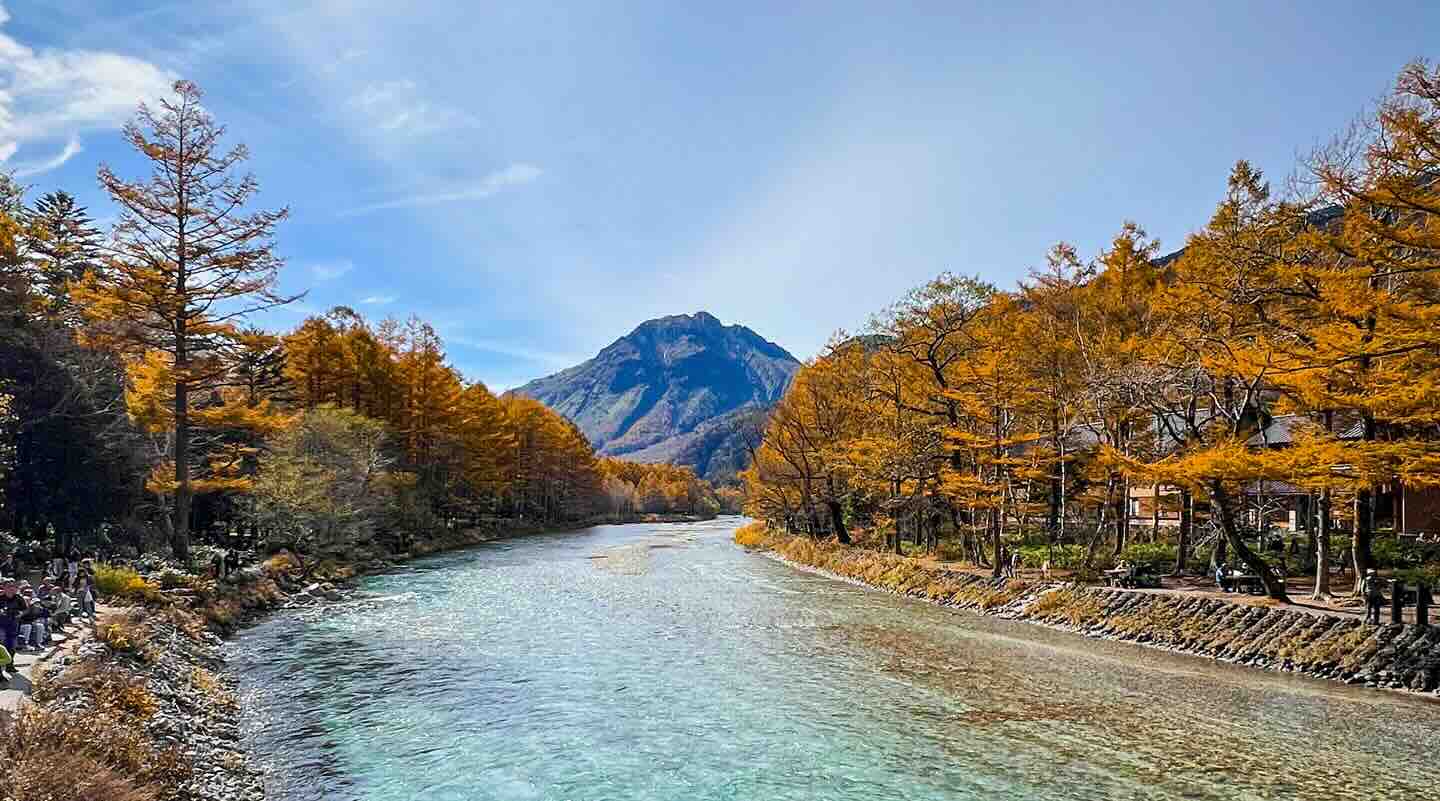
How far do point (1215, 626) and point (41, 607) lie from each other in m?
24.1

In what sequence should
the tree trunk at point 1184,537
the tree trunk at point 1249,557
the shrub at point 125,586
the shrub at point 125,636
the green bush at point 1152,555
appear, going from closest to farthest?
the shrub at point 125,636 → the shrub at point 125,586 → the tree trunk at point 1249,557 → the tree trunk at point 1184,537 → the green bush at point 1152,555

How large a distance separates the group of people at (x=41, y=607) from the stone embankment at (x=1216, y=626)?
22657 millimetres

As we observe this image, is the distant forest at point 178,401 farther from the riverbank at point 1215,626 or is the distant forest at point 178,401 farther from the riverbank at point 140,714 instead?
the riverbank at point 1215,626

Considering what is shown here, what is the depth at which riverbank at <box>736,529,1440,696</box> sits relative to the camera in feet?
49.3

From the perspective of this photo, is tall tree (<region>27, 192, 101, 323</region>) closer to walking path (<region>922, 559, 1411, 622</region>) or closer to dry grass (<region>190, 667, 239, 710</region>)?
dry grass (<region>190, 667, 239, 710</region>)

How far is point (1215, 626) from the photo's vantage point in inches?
739

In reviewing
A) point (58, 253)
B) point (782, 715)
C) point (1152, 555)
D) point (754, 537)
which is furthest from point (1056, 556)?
point (58, 253)

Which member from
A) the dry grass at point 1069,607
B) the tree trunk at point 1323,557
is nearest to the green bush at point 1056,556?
the dry grass at point 1069,607

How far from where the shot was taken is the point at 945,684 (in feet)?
51.0

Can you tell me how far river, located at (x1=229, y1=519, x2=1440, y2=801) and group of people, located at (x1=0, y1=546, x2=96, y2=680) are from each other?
10.5 feet

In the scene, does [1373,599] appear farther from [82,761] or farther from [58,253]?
[58,253]

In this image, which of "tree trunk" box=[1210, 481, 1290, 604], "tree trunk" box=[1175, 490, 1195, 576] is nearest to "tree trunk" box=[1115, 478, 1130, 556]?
"tree trunk" box=[1175, 490, 1195, 576]

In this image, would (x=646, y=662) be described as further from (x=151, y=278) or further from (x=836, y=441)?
(x=836, y=441)

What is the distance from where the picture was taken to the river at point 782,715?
1034 centimetres
